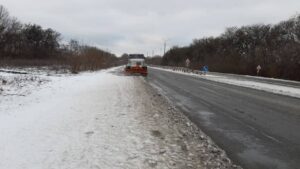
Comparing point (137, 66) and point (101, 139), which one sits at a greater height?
point (137, 66)

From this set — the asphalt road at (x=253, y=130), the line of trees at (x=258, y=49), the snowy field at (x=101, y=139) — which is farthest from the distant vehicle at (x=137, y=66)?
the snowy field at (x=101, y=139)

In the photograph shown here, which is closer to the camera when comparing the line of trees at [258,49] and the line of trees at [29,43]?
the line of trees at [258,49]

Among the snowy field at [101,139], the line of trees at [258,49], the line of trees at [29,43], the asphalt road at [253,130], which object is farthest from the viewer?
the line of trees at [29,43]

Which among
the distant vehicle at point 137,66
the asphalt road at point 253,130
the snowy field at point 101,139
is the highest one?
the distant vehicle at point 137,66

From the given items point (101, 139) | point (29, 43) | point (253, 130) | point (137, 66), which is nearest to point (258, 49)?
point (137, 66)

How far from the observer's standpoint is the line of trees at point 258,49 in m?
45.5

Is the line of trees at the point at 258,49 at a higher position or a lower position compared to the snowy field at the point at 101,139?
higher

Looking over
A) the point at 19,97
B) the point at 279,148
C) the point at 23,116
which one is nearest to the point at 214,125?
the point at 279,148

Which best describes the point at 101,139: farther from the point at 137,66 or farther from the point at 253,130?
the point at 137,66

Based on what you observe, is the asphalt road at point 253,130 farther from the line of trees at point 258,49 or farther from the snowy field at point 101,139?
the line of trees at point 258,49

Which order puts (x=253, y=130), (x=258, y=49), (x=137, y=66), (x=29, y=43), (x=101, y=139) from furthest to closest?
1. (x=29, y=43)
2. (x=258, y=49)
3. (x=137, y=66)
4. (x=253, y=130)
5. (x=101, y=139)

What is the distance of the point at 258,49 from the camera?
57844 millimetres

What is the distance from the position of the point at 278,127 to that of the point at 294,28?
55837mm

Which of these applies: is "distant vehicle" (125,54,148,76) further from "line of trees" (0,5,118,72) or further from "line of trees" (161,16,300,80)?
"line of trees" (0,5,118,72)
